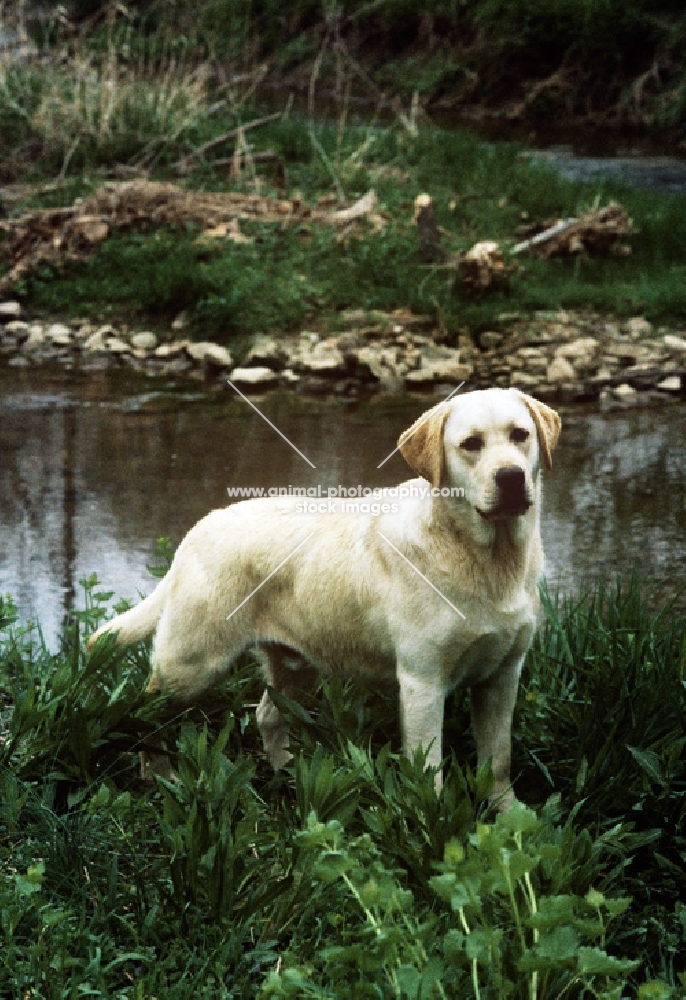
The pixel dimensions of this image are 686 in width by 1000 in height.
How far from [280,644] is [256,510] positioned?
42 centimetres

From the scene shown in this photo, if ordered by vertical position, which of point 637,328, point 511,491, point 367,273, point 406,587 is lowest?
point 637,328

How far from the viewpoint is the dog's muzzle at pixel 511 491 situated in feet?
10.5

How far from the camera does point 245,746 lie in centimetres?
418

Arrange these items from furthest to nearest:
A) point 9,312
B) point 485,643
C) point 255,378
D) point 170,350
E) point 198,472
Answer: point 9,312
point 170,350
point 255,378
point 198,472
point 485,643

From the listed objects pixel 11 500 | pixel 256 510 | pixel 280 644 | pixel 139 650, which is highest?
pixel 256 510

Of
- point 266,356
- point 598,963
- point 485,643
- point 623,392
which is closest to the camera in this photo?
point 598,963

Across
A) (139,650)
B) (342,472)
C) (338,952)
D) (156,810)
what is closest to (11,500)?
(342,472)

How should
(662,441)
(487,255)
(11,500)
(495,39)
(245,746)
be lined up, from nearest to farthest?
(245,746), (11,500), (662,441), (487,255), (495,39)

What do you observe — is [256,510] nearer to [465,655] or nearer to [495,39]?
[465,655]

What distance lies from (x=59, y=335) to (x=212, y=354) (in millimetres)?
1441

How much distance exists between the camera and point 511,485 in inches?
126

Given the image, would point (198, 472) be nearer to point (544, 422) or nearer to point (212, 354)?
point (212, 354)

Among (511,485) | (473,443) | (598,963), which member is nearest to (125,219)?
(473,443)

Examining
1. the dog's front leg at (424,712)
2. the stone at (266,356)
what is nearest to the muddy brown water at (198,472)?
the stone at (266,356)
